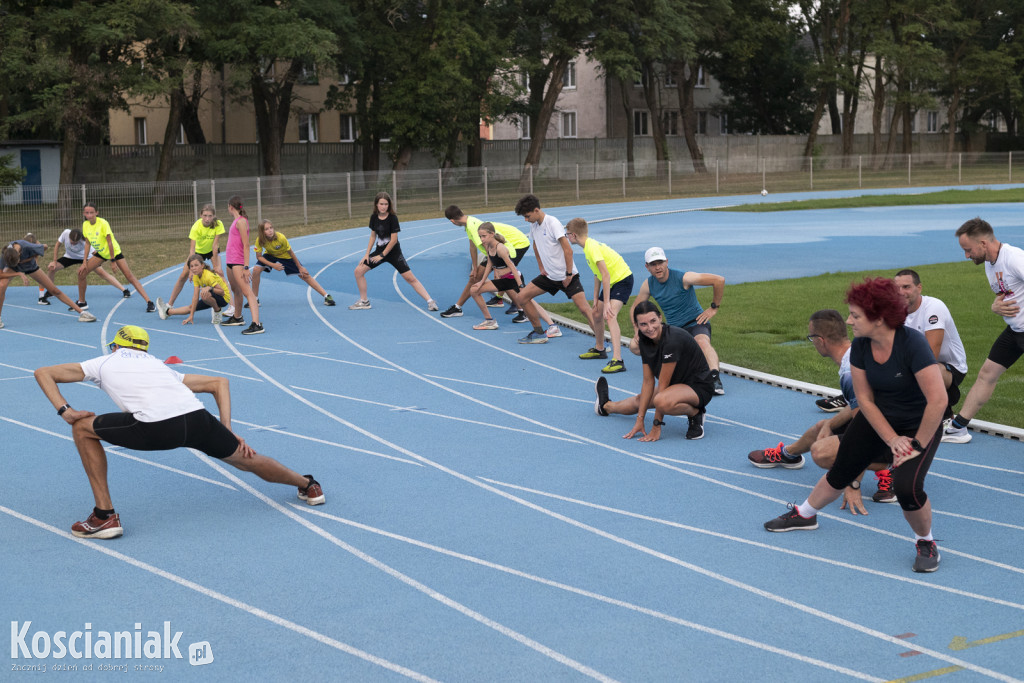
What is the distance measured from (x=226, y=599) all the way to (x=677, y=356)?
4.37 meters

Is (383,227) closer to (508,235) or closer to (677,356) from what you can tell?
(508,235)

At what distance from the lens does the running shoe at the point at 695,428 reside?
9.10 metres

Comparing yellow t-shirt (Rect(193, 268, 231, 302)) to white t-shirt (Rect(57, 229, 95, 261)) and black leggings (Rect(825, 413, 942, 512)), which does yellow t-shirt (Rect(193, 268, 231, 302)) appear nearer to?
white t-shirt (Rect(57, 229, 95, 261))

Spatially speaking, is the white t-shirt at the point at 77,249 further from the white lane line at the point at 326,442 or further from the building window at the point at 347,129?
the building window at the point at 347,129

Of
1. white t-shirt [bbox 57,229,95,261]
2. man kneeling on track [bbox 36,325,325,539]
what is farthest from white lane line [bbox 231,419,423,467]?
white t-shirt [bbox 57,229,95,261]

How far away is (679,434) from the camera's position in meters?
9.30

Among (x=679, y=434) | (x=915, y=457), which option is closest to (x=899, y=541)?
(x=915, y=457)

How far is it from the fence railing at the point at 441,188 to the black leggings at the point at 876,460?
23.5 meters

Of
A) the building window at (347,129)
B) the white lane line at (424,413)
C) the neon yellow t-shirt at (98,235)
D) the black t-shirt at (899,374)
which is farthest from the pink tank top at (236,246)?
the building window at (347,129)

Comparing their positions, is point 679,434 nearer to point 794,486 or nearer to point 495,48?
point 794,486

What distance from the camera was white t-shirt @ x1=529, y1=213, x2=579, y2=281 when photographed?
42.8ft

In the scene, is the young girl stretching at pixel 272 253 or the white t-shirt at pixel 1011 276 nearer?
the white t-shirt at pixel 1011 276

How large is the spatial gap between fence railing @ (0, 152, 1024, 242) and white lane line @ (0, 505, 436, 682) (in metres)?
20.8

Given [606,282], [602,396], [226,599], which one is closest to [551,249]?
[606,282]
